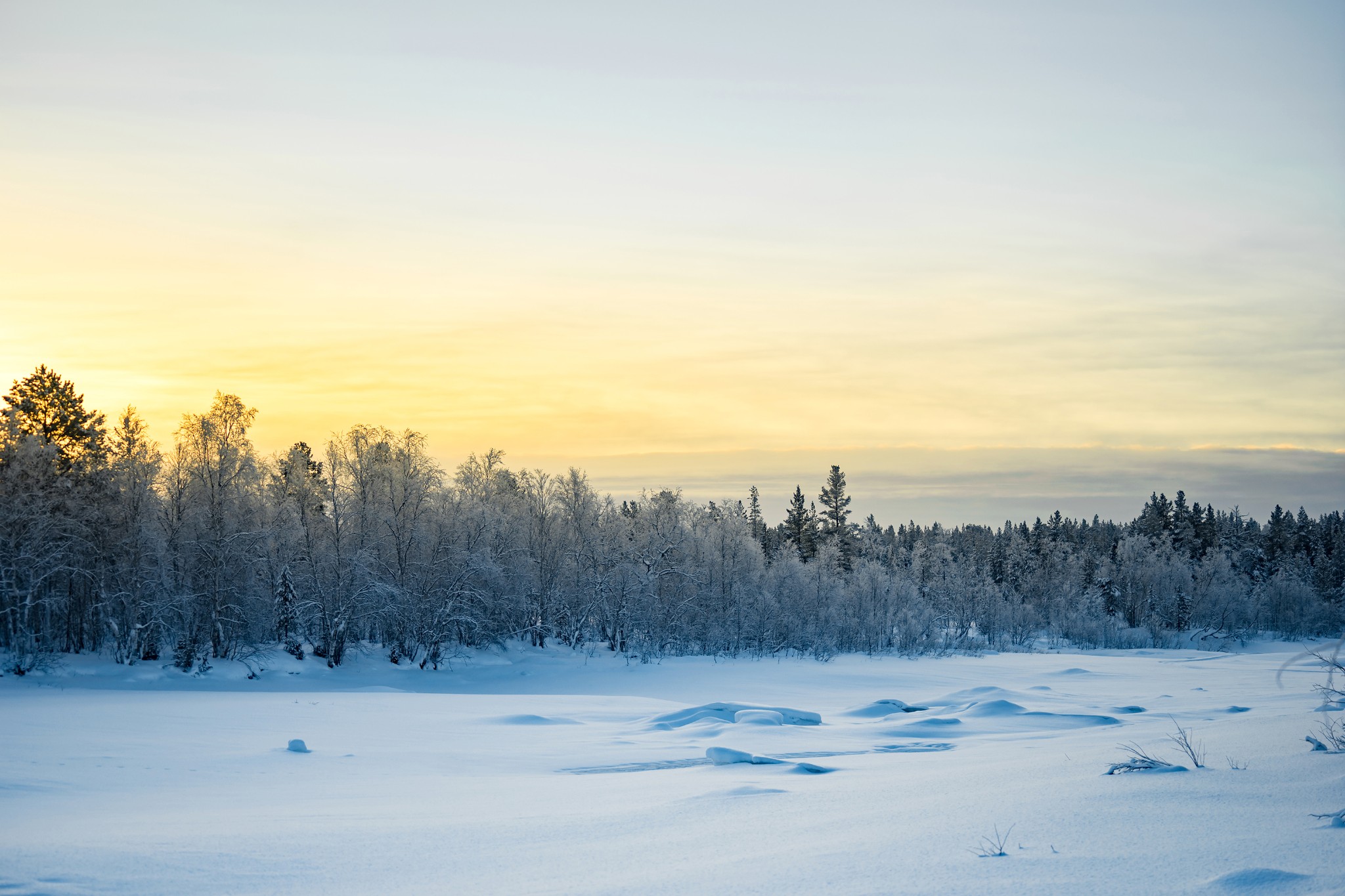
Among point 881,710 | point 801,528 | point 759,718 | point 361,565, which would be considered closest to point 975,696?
point 881,710

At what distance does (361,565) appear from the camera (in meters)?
38.0

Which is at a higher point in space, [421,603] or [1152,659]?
[421,603]

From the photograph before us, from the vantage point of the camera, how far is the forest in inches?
1373

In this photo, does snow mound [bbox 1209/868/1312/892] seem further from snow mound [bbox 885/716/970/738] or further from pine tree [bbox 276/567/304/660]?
pine tree [bbox 276/567/304/660]

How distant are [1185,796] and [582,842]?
442cm

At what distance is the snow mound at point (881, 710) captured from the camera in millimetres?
21328

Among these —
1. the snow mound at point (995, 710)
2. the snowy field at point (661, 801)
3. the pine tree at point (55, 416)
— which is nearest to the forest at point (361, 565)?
the pine tree at point (55, 416)

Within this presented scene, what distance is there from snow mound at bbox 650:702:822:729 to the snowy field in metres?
0.08

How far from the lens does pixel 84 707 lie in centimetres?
2173

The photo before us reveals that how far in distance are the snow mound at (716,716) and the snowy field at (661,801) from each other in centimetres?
8

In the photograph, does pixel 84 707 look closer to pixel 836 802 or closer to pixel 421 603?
pixel 421 603

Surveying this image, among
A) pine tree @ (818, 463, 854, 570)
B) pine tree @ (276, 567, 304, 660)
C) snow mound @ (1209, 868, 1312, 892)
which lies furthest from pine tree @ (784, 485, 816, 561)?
snow mound @ (1209, 868, 1312, 892)

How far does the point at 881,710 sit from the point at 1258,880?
18.0 metres

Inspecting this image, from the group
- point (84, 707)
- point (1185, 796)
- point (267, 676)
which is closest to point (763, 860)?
point (1185, 796)
